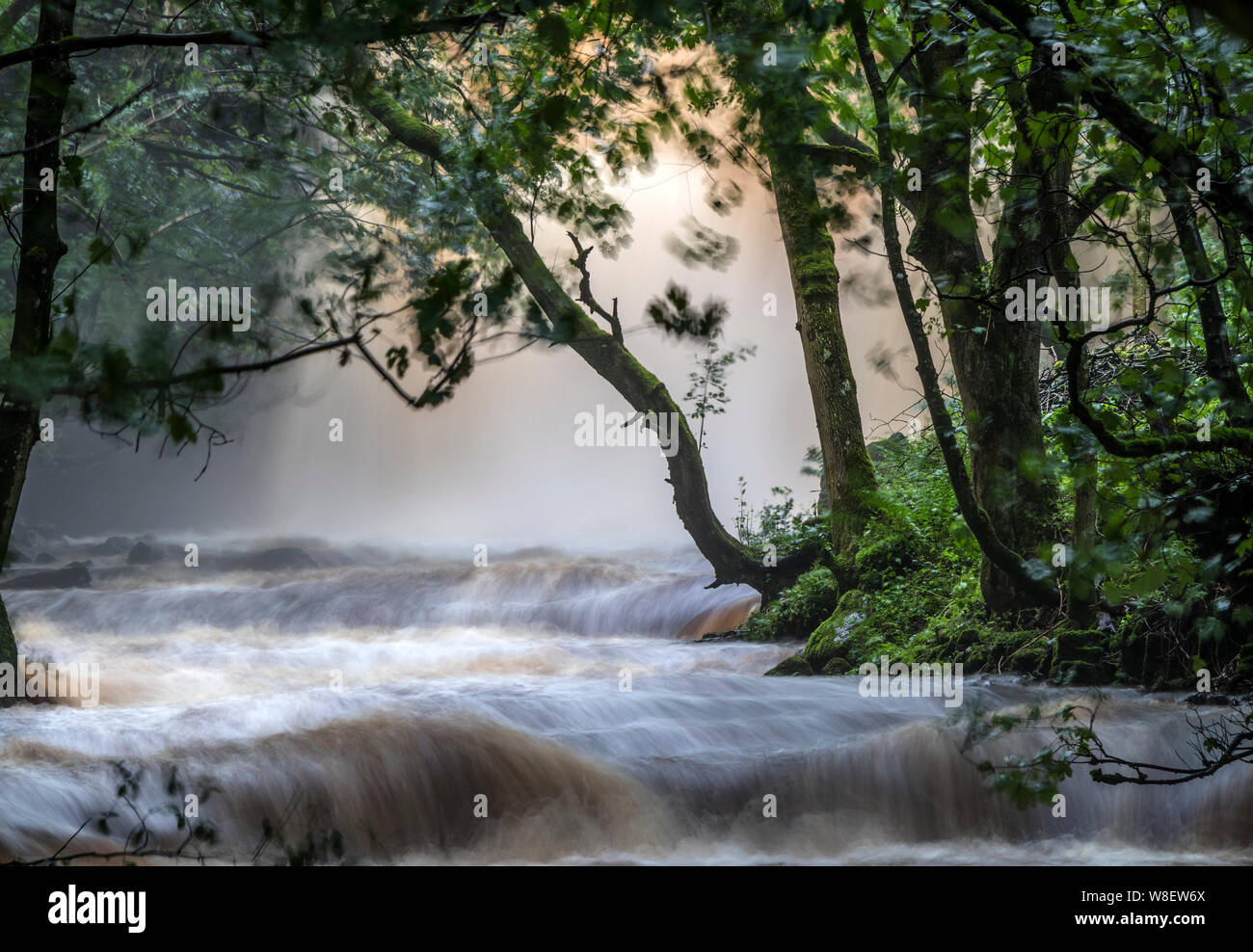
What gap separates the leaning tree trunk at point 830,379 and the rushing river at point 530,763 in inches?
31.3

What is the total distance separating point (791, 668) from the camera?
113 inches

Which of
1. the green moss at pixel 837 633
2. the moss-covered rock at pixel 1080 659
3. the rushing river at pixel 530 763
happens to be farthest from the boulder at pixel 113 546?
the moss-covered rock at pixel 1080 659

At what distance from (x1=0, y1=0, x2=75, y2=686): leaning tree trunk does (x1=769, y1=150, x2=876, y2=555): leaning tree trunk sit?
220 centimetres

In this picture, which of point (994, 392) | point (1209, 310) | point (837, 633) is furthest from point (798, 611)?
point (1209, 310)

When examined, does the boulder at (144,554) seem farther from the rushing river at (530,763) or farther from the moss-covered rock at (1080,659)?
the moss-covered rock at (1080,659)

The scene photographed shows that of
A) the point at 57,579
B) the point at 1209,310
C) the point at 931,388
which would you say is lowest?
the point at 57,579

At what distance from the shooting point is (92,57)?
2.52m

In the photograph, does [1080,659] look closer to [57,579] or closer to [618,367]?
[618,367]

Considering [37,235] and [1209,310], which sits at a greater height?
[37,235]

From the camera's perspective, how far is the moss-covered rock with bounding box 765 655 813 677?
2818 millimetres

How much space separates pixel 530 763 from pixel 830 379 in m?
1.84

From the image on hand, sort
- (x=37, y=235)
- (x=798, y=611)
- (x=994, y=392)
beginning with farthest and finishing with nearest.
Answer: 1. (x=798, y=611)
2. (x=994, y=392)
3. (x=37, y=235)
